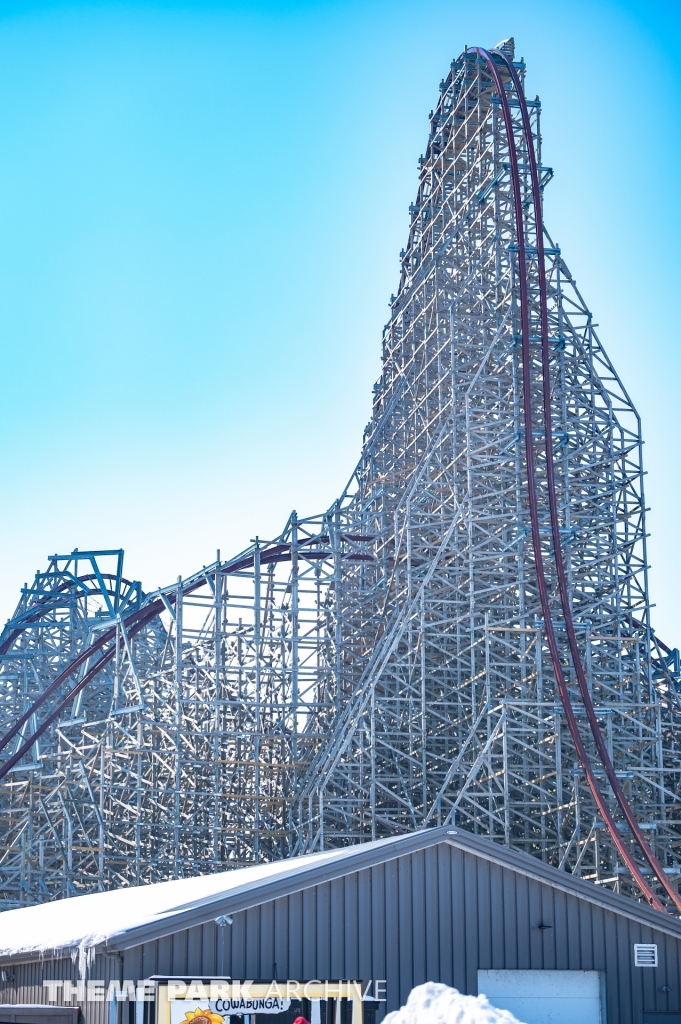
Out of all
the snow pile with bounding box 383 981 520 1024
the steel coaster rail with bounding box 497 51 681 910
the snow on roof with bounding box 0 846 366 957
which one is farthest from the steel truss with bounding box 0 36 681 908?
the snow pile with bounding box 383 981 520 1024

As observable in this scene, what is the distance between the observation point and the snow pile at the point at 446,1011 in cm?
1157

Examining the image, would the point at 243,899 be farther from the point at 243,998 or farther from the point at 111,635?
the point at 111,635

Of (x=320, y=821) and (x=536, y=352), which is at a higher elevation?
(x=536, y=352)

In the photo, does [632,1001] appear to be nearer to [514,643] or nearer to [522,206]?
[514,643]

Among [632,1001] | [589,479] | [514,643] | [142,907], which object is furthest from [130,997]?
[589,479]

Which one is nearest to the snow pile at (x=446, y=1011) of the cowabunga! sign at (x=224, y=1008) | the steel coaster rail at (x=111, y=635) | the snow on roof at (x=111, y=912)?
the cowabunga! sign at (x=224, y=1008)

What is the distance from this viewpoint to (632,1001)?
16.5 metres

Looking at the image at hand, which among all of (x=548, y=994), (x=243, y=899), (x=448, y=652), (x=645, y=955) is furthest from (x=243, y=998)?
(x=448, y=652)

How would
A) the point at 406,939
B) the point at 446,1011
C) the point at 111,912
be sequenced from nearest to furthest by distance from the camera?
the point at 446,1011
the point at 406,939
the point at 111,912

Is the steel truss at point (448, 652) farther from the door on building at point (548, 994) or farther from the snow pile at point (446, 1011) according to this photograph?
the snow pile at point (446, 1011)

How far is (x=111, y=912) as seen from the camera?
58.0ft

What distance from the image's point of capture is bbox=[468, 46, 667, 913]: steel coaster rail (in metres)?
24.9

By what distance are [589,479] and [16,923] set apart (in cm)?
1588

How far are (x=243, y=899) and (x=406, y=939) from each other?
196cm
